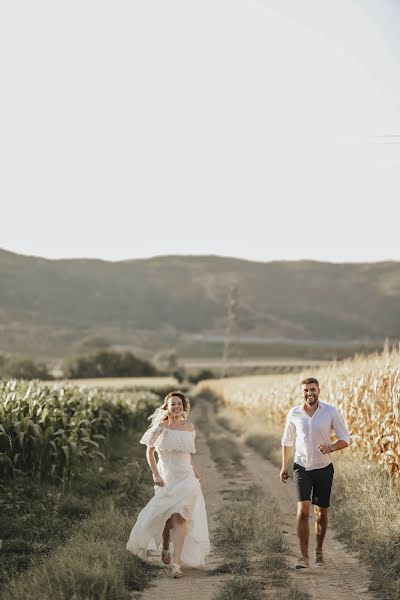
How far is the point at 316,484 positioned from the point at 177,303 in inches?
6974

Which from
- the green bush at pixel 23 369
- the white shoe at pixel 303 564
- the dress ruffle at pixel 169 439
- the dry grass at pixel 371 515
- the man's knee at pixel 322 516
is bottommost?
the green bush at pixel 23 369

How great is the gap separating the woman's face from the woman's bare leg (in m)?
1.11

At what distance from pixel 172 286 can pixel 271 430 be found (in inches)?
6669

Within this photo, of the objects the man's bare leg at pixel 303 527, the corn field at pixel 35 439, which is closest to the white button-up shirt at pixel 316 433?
the man's bare leg at pixel 303 527

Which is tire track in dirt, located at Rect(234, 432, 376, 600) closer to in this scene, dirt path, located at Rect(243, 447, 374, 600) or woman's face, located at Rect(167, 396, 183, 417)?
dirt path, located at Rect(243, 447, 374, 600)

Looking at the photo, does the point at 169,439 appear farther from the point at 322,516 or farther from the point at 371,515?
the point at 371,515

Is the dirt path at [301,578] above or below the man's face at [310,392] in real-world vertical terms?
below

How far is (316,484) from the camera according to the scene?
8734 millimetres

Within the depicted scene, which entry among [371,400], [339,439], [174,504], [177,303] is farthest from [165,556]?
[177,303]

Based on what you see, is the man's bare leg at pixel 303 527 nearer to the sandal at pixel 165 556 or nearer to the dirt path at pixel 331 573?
the dirt path at pixel 331 573

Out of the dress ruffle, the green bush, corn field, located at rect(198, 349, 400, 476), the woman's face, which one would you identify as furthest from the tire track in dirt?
the green bush

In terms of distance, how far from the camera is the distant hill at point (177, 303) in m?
166

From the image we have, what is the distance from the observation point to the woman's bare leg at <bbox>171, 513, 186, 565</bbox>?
8.45 m

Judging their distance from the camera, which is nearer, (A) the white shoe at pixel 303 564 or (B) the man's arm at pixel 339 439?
(B) the man's arm at pixel 339 439
